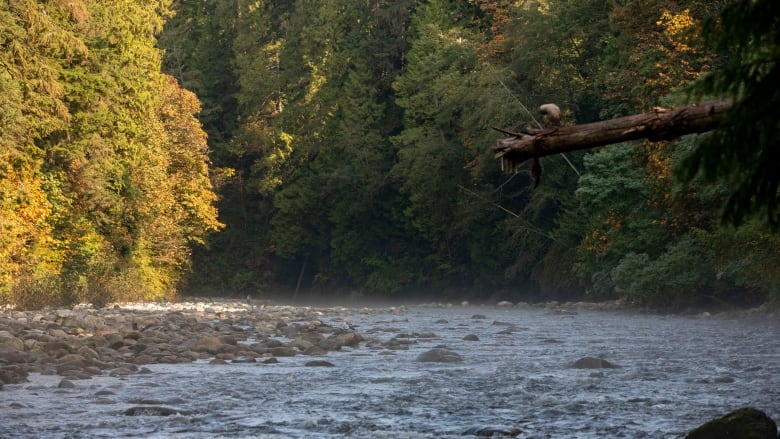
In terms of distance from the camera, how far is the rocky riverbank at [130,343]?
15.1 m

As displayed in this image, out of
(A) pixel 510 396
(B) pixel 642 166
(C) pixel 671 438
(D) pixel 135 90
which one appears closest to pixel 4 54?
(D) pixel 135 90

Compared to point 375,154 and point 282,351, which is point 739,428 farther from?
point 375,154

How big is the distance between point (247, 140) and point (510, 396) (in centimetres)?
4516

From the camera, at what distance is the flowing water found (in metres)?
10.4

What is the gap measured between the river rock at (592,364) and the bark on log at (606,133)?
9560 millimetres

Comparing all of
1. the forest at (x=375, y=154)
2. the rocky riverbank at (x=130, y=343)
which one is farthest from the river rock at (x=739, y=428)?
the rocky riverbank at (x=130, y=343)

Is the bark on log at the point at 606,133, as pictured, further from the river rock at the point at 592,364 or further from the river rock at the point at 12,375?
the river rock at the point at 592,364

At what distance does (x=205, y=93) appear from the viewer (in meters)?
58.3

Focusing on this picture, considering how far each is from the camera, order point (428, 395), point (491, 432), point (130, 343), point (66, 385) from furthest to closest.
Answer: point (130, 343) → point (66, 385) → point (428, 395) → point (491, 432)

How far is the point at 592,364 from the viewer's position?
51.9 ft

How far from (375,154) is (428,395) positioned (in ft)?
122

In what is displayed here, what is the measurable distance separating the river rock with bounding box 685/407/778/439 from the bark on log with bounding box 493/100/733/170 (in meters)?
3.63

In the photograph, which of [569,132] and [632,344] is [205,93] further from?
[569,132]

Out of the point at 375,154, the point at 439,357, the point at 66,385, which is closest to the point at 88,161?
the point at 375,154
